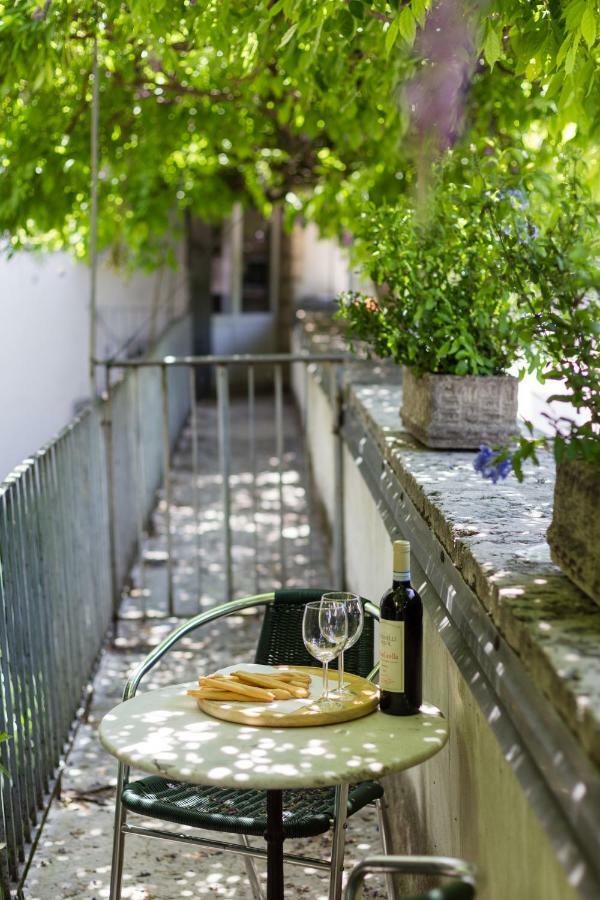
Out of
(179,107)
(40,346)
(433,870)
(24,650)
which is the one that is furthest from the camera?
(40,346)

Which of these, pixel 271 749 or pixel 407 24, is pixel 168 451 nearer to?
pixel 407 24

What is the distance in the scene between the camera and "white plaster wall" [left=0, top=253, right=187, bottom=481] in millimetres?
6535

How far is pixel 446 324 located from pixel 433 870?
2.08 meters

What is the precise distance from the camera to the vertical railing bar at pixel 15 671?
10.1 feet

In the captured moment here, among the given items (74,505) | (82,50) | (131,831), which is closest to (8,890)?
(131,831)

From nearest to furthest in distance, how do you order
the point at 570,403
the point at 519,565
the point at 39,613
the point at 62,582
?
the point at 570,403 → the point at 519,565 → the point at 39,613 → the point at 62,582

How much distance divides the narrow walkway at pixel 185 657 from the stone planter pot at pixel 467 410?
1230 millimetres

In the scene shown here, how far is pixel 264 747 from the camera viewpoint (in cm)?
207

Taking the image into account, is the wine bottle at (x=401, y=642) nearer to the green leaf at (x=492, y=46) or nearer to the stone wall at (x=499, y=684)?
the stone wall at (x=499, y=684)

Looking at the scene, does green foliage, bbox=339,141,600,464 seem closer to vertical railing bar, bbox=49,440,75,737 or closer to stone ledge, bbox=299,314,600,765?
stone ledge, bbox=299,314,600,765

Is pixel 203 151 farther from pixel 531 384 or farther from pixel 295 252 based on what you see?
pixel 295 252

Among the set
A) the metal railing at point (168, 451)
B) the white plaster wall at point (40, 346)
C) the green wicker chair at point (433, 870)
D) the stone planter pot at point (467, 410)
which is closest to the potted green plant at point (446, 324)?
the stone planter pot at point (467, 410)

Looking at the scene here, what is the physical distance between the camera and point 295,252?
1609 centimetres

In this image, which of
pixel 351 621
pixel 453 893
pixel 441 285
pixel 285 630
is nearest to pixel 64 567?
pixel 285 630
